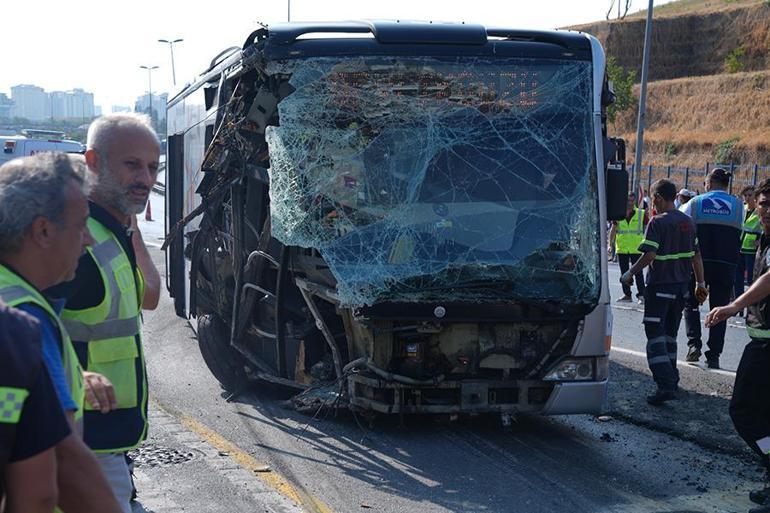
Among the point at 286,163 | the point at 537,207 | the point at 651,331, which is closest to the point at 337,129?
the point at 286,163

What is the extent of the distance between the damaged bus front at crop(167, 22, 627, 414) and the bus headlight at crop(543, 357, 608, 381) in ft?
0.05

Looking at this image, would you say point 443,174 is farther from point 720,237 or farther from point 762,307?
point 720,237

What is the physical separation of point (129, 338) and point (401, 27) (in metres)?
4.15

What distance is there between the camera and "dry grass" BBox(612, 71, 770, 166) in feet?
136

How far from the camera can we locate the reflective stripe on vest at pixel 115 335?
335 cm

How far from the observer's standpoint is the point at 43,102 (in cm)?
15962

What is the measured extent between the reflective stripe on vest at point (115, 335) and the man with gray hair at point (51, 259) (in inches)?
34.6

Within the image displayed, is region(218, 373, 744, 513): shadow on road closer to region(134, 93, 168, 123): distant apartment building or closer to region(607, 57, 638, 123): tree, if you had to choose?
region(134, 93, 168, 123): distant apartment building

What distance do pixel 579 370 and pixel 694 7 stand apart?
242 feet

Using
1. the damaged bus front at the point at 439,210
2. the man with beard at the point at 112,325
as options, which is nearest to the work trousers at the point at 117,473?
the man with beard at the point at 112,325

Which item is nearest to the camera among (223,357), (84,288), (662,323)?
(84,288)

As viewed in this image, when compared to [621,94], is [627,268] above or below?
below

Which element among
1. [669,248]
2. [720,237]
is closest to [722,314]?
[669,248]

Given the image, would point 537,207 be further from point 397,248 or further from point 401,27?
point 401,27
